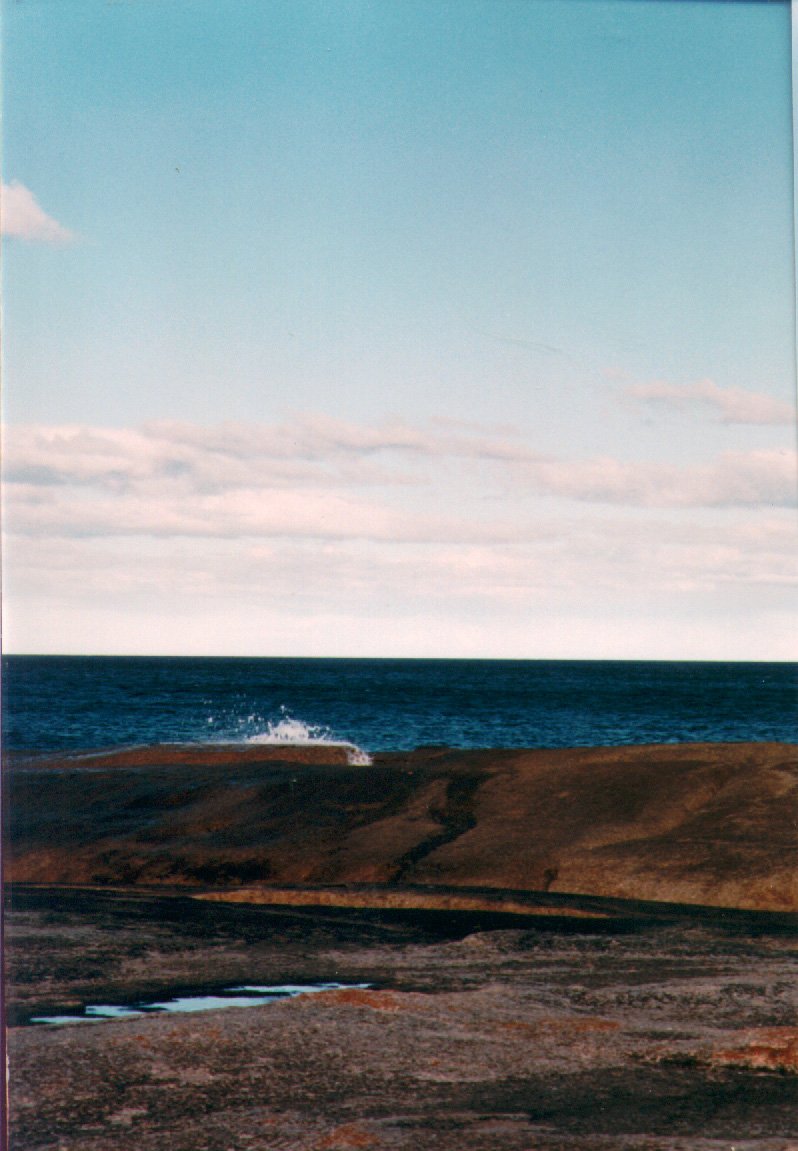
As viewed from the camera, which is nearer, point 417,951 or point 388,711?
point 417,951

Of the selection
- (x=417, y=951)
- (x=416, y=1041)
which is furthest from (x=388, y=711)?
(x=416, y=1041)

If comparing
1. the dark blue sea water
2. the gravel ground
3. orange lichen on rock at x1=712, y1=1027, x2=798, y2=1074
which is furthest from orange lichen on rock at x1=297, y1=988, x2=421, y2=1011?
the dark blue sea water

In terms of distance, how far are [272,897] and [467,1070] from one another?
4.23 metres

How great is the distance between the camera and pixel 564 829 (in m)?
10.0

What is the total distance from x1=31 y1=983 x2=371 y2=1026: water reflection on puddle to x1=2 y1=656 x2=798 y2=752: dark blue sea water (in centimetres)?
2601

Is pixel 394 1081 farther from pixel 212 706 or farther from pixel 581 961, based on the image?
pixel 212 706

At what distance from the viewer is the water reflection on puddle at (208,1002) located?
579cm

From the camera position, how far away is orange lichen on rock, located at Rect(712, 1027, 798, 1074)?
16.7 ft

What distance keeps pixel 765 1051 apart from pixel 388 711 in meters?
54.9

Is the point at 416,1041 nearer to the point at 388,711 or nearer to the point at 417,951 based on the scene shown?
the point at 417,951

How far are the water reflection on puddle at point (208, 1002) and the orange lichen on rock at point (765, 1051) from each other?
71.3 inches

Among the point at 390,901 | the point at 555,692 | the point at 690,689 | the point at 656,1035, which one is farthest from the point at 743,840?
the point at 690,689

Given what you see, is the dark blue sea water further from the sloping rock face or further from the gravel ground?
the gravel ground

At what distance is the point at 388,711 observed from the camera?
5984 cm
